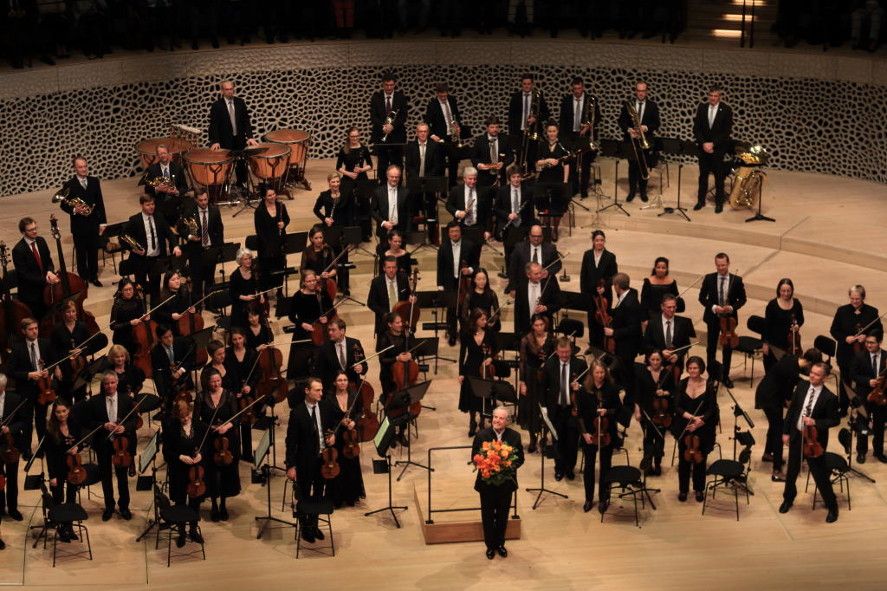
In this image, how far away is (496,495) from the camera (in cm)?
1214

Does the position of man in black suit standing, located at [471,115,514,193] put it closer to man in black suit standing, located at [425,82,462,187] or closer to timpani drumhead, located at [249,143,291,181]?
man in black suit standing, located at [425,82,462,187]

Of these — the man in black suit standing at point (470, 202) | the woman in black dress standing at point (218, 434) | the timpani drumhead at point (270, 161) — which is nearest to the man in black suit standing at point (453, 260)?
the man in black suit standing at point (470, 202)

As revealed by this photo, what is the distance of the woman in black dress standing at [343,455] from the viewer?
→ 12719 millimetres

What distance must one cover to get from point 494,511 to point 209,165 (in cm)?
720

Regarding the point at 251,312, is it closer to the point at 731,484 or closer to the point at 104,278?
the point at 104,278

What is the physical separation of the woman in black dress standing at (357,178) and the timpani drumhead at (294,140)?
1185 millimetres

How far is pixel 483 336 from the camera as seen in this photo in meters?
14.2

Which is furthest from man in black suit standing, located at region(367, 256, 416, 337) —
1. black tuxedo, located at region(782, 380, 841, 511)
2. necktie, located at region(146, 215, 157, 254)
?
black tuxedo, located at region(782, 380, 841, 511)

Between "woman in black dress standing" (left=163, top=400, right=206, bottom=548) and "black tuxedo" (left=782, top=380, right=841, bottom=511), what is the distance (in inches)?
187

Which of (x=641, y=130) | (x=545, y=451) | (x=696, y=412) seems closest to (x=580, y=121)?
(x=641, y=130)

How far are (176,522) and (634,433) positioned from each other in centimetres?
447

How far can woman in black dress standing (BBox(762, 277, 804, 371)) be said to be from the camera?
46.1ft

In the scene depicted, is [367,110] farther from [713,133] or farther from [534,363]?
[534,363]

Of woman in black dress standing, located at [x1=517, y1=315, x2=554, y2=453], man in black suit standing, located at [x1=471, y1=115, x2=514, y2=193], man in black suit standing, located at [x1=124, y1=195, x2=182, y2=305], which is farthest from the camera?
man in black suit standing, located at [x1=471, y1=115, x2=514, y2=193]
